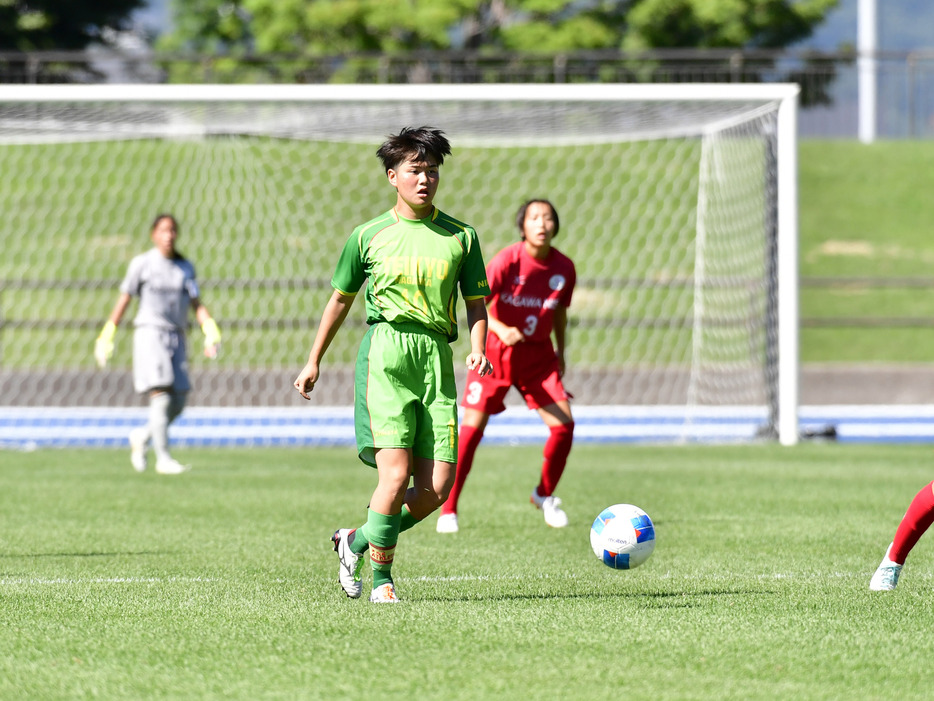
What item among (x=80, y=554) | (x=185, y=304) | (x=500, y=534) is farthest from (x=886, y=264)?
(x=80, y=554)

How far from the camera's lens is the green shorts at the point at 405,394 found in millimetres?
5031

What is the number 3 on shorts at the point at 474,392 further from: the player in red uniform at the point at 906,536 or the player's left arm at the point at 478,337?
the player in red uniform at the point at 906,536

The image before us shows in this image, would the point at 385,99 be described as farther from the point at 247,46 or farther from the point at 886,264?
the point at 247,46

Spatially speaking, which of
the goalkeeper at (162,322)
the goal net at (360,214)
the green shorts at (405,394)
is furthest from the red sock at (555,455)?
the goal net at (360,214)

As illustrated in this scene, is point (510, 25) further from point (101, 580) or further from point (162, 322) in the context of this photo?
point (101, 580)

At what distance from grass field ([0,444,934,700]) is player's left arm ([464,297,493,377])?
917 mm

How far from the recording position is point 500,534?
24.3 feet

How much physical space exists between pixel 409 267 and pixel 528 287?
2864 millimetres

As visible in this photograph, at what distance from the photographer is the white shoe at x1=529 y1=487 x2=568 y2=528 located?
7.71m

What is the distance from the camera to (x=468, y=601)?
514 centimetres

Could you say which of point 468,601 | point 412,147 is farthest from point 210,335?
point 468,601

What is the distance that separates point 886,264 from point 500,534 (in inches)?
815

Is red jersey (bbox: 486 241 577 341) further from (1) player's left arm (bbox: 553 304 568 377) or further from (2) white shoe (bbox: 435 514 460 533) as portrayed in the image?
(2) white shoe (bbox: 435 514 460 533)

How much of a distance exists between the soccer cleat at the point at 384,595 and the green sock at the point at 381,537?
0.06ft
